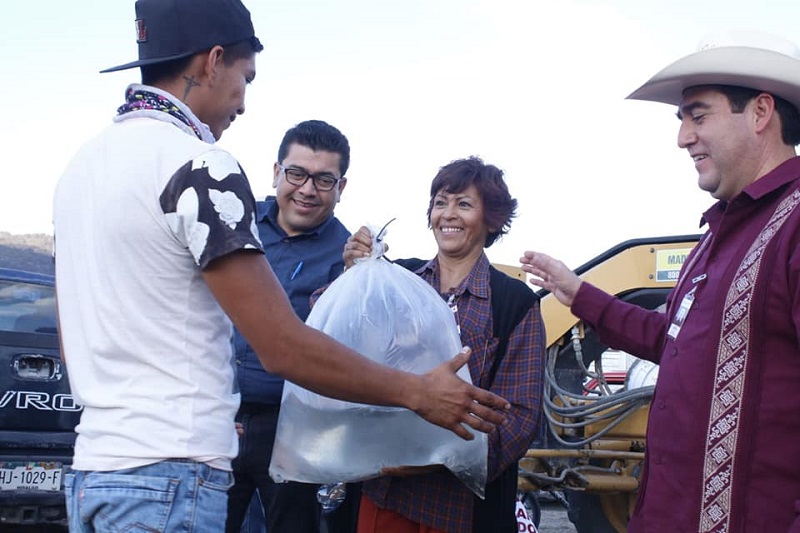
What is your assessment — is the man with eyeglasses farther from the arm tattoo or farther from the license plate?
the license plate

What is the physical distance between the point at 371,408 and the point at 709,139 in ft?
3.88

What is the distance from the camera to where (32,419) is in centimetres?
550

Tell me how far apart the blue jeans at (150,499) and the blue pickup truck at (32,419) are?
3.84m

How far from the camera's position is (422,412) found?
7.30 ft

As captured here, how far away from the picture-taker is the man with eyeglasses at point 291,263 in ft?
10.5

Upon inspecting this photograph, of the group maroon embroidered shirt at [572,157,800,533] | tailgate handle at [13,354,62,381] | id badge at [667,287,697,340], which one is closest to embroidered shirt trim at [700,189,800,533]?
maroon embroidered shirt at [572,157,800,533]

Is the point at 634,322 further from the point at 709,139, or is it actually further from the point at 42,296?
the point at 42,296

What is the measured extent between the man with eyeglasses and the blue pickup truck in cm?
252

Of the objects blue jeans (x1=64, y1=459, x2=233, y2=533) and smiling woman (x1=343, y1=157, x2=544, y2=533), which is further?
smiling woman (x1=343, y1=157, x2=544, y2=533)

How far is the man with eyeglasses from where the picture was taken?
3203 millimetres

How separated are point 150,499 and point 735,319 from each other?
55.0 inches

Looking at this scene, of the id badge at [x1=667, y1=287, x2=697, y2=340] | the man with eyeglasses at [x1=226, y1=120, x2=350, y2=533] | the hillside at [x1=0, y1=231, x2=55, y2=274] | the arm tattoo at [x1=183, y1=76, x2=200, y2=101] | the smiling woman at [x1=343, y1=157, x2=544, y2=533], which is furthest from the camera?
the hillside at [x1=0, y1=231, x2=55, y2=274]

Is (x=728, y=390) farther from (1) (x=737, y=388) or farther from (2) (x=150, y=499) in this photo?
(2) (x=150, y=499)

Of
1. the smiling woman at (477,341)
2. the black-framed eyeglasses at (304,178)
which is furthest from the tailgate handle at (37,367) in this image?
the smiling woman at (477,341)
